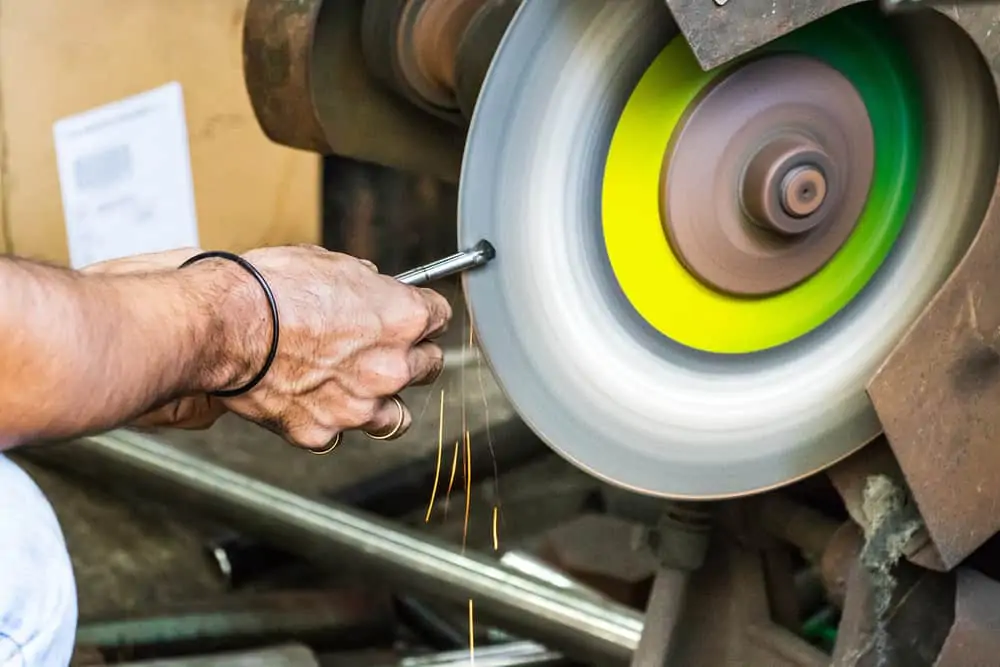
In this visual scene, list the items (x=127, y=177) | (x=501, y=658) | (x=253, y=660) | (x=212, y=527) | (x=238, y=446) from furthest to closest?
(x=127, y=177) → (x=238, y=446) → (x=212, y=527) → (x=501, y=658) → (x=253, y=660)

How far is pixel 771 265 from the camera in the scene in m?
0.84

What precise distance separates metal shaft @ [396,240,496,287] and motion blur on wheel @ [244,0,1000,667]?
12 millimetres

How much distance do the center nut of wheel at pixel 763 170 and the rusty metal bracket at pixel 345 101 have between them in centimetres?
39

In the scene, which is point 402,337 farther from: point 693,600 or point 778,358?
point 693,600

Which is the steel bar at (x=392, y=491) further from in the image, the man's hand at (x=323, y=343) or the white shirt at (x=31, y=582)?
the white shirt at (x=31, y=582)

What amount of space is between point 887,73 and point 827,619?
69 centimetres

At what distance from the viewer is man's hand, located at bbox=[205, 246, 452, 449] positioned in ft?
2.58

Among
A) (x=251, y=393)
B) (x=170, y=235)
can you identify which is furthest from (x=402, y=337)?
(x=170, y=235)

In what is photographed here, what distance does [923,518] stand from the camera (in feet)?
2.69

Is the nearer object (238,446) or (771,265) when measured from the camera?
(771,265)

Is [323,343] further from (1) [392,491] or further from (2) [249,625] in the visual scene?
(1) [392,491]

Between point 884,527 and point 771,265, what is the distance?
0.70 feet

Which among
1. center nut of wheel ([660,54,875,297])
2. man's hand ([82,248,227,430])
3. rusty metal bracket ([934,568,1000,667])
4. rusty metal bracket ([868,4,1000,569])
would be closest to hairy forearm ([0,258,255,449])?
man's hand ([82,248,227,430])

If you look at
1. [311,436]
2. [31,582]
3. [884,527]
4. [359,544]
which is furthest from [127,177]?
[884,527]
